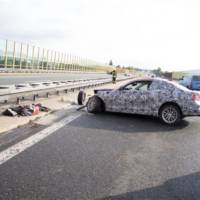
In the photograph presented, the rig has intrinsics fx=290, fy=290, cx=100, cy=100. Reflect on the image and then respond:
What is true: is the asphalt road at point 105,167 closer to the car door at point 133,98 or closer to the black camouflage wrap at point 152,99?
the black camouflage wrap at point 152,99

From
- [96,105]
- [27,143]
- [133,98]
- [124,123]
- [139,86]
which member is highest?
[139,86]

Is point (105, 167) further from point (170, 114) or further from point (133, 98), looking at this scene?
point (133, 98)

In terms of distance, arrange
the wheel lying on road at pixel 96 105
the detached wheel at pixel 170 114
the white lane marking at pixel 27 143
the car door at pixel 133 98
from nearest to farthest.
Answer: the white lane marking at pixel 27 143 < the detached wheel at pixel 170 114 < the car door at pixel 133 98 < the wheel lying on road at pixel 96 105

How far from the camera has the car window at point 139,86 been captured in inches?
406

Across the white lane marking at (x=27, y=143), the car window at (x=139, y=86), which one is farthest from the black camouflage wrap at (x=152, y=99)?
the white lane marking at (x=27, y=143)

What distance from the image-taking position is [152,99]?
992 centimetres

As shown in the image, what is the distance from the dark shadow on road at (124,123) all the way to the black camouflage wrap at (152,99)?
12.8 inches

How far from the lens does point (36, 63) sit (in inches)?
1935

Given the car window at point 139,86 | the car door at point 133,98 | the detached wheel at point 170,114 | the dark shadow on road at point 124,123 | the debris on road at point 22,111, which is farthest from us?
the car window at point 139,86

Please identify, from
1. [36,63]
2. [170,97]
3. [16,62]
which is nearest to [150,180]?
[170,97]

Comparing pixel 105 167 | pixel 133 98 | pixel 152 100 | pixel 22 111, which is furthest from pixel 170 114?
pixel 105 167

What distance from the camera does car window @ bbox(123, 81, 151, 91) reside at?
1031 centimetres

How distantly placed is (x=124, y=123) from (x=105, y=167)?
4.27 metres

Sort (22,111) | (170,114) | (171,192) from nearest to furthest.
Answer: (171,192) → (22,111) → (170,114)
